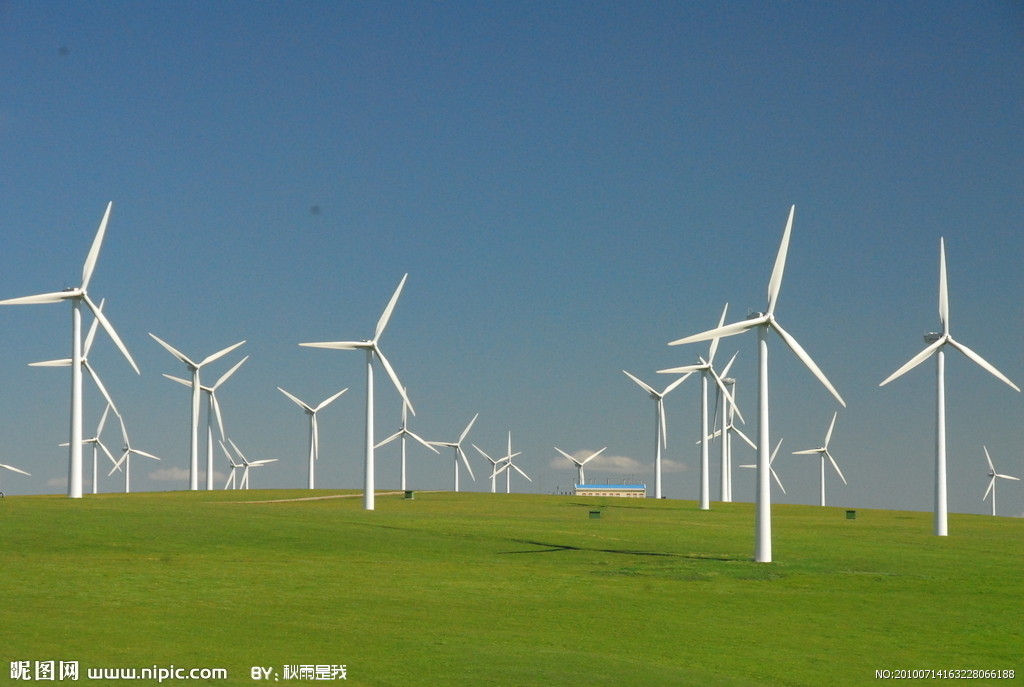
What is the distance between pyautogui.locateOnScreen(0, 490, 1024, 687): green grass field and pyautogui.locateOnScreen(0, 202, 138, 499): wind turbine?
8.29 metres

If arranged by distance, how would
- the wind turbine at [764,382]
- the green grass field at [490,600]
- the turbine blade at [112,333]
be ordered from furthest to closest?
1. the turbine blade at [112,333]
2. the wind turbine at [764,382]
3. the green grass field at [490,600]

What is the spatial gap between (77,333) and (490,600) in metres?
54.5

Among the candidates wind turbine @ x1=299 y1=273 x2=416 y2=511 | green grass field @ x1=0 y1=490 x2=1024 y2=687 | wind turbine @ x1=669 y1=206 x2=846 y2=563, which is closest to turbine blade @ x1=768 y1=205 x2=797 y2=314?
wind turbine @ x1=669 y1=206 x2=846 y2=563

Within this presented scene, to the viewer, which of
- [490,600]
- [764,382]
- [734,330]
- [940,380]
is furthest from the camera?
[940,380]

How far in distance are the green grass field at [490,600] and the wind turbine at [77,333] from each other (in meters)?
8.29

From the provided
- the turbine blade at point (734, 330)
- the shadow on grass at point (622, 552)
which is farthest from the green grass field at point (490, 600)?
the turbine blade at point (734, 330)

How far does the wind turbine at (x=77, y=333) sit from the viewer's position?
282 ft

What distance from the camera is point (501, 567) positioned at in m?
55.8

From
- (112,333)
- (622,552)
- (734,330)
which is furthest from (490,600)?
(112,333)

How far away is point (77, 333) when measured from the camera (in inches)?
3477

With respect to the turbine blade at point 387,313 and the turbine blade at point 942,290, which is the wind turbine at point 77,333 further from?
the turbine blade at point 942,290

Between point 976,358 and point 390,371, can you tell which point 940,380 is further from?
point 390,371

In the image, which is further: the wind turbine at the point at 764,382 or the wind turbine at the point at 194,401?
the wind turbine at the point at 194,401

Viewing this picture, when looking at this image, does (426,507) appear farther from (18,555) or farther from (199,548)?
(18,555)
